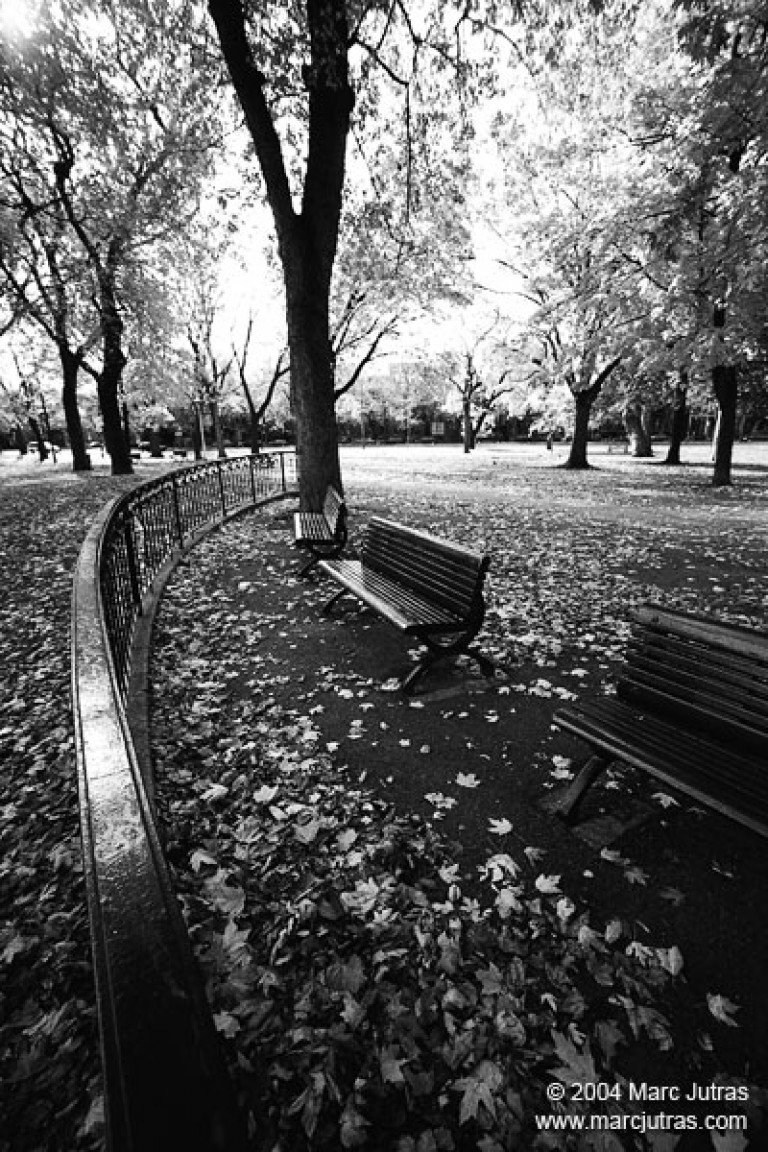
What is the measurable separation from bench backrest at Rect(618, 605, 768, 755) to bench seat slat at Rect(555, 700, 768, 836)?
0.10 m

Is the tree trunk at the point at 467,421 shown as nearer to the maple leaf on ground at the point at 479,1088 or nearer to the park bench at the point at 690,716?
the park bench at the point at 690,716

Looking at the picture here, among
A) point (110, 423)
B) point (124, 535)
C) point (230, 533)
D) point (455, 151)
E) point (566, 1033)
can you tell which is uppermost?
point (455, 151)

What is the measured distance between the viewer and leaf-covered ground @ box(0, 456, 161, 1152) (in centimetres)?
171

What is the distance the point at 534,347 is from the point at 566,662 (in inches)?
888

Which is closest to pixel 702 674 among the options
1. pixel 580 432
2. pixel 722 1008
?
pixel 722 1008

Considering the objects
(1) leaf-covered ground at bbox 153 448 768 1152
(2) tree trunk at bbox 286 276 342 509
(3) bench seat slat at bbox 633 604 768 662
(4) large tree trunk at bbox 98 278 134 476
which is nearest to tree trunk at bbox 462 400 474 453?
(4) large tree trunk at bbox 98 278 134 476

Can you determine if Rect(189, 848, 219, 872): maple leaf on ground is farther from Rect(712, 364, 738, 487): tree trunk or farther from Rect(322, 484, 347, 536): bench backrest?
Rect(712, 364, 738, 487): tree trunk

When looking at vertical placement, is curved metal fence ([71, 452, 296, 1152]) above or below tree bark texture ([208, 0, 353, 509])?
below

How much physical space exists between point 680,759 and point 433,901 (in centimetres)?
127

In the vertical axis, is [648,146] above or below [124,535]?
above

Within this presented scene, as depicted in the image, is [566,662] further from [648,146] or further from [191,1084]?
[648,146]

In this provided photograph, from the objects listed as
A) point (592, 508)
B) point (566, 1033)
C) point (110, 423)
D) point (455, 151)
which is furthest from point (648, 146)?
point (110, 423)

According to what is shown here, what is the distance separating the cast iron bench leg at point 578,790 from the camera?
9.25 ft

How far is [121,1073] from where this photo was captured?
2.86 ft
